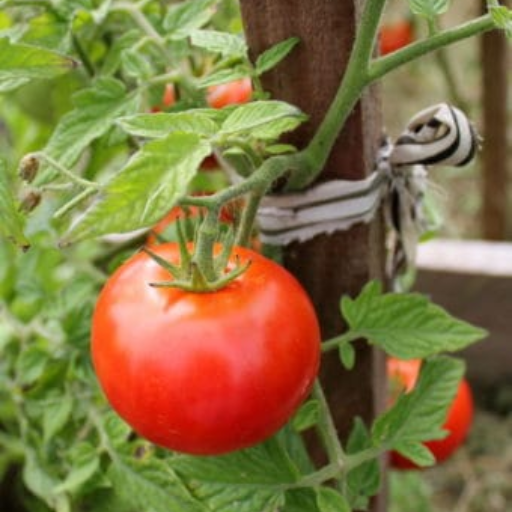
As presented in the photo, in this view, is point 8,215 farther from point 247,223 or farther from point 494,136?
point 494,136

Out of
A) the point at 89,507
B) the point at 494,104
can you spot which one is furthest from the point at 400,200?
the point at 494,104

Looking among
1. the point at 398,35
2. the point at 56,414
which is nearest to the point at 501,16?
the point at 56,414

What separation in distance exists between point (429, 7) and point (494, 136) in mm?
1377

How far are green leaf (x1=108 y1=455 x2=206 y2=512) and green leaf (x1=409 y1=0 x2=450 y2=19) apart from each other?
14.7 inches

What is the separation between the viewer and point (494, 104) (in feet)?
6.34

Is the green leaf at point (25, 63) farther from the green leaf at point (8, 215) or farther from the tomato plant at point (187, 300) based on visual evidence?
the green leaf at point (8, 215)

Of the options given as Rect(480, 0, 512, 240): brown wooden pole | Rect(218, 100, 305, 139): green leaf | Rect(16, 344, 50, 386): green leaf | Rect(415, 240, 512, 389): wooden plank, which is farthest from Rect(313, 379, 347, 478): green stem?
Rect(480, 0, 512, 240): brown wooden pole

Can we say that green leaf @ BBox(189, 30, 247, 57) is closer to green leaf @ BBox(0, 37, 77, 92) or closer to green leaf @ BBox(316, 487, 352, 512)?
green leaf @ BBox(0, 37, 77, 92)

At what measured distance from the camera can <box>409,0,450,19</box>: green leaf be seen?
2.00 feet

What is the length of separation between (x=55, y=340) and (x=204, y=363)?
0.41 metres

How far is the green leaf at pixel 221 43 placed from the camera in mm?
664

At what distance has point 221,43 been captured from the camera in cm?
67

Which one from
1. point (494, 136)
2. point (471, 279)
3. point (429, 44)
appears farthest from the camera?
point (494, 136)

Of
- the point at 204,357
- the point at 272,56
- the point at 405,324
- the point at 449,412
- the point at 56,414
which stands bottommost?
the point at 449,412
